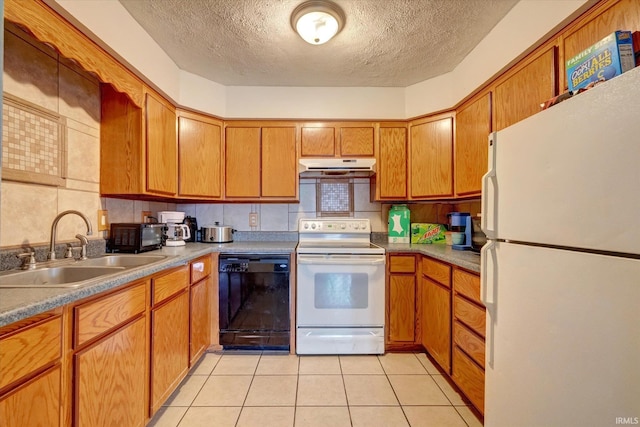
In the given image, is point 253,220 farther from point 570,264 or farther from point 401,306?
point 570,264

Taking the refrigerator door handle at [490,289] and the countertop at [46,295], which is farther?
the refrigerator door handle at [490,289]

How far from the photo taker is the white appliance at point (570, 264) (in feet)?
2.10

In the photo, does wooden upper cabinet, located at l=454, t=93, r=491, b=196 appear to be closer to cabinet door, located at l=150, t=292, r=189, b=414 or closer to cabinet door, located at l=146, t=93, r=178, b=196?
cabinet door, located at l=150, t=292, r=189, b=414

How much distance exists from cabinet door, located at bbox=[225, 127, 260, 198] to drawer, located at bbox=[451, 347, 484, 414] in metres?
2.01

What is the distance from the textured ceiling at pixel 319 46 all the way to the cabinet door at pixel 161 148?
432 mm

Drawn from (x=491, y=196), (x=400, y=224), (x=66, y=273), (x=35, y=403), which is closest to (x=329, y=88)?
(x=400, y=224)

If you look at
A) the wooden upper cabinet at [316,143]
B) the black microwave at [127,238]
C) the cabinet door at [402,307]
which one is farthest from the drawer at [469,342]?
the black microwave at [127,238]

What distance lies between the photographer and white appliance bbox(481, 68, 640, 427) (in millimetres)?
640

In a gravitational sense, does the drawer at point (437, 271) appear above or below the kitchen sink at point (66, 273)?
below

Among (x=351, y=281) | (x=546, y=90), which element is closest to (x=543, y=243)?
(x=546, y=90)

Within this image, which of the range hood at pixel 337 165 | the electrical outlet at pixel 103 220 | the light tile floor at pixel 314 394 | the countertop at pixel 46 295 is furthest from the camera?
the range hood at pixel 337 165

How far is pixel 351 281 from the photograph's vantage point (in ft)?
7.16

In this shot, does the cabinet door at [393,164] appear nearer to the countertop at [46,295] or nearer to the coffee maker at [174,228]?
the coffee maker at [174,228]

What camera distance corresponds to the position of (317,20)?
5.25 ft
